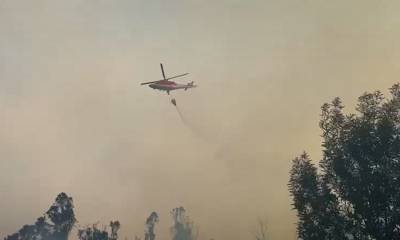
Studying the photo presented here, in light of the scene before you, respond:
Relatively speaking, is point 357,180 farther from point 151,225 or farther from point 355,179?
point 151,225

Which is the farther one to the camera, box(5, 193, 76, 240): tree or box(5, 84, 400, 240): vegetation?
box(5, 193, 76, 240): tree

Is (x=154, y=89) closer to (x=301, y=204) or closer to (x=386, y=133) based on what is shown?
(x=301, y=204)

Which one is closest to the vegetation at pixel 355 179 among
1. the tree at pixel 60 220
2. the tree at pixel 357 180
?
the tree at pixel 357 180

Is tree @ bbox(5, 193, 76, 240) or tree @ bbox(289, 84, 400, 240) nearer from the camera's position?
tree @ bbox(289, 84, 400, 240)

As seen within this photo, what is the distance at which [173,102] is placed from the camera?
61.0m

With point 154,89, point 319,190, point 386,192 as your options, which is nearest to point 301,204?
point 319,190

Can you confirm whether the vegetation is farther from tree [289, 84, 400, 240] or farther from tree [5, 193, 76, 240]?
tree [5, 193, 76, 240]

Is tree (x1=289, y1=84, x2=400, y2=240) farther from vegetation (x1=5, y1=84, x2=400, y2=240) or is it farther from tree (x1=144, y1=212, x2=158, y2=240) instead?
tree (x1=144, y1=212, x2=158, y2=240)

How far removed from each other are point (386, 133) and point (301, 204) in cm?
1041

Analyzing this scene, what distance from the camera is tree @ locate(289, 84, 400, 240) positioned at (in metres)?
Result: 31.7

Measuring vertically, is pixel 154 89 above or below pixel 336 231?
above

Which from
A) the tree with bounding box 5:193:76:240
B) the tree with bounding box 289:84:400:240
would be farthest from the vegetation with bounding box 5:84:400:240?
the tree with bounding box 5:193:76:240

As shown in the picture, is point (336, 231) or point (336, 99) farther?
point (336, 99)

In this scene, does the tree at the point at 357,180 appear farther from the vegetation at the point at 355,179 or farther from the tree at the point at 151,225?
the tree at the point at 151,225
